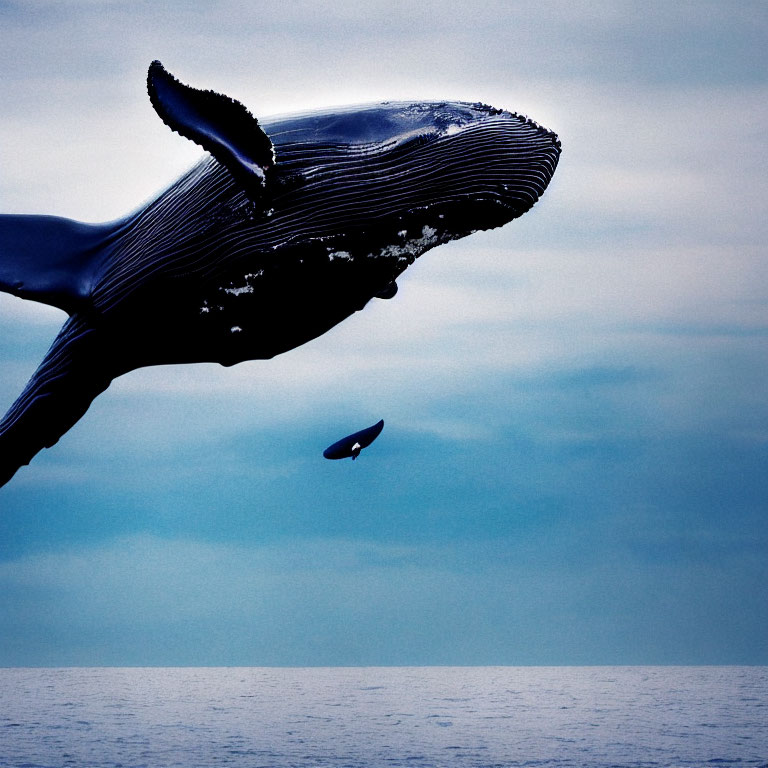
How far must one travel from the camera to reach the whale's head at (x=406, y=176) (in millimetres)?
8531

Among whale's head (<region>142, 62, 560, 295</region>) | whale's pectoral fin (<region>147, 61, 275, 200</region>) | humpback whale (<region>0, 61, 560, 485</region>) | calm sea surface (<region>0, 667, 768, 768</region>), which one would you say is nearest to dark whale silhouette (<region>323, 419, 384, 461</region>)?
humpback whale (<region>0, 61, 560, 485</region>)

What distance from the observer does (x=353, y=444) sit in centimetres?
1164

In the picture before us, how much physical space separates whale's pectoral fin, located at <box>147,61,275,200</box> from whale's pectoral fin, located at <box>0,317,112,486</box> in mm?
2183

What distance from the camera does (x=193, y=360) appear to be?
31.3 ft

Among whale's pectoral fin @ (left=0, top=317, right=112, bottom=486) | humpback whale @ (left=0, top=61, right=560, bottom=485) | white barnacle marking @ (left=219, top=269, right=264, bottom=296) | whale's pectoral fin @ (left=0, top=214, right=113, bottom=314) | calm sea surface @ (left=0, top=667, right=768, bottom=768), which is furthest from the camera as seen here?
calm sea surface @ (left=0, top=667, right=768, bottom=768)

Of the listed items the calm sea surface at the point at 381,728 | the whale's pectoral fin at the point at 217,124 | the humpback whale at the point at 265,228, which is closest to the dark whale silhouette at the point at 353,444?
the humpback whale at the point at 265,228

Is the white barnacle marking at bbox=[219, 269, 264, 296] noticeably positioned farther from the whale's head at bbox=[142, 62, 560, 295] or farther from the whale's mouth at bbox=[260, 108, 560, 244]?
the whale's mouth at bbox=[260, 108, 560, 244]

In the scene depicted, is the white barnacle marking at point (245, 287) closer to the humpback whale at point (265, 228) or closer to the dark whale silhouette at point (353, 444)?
the humpback whale at point (265, 228)

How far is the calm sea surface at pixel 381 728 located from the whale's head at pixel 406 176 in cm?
1931

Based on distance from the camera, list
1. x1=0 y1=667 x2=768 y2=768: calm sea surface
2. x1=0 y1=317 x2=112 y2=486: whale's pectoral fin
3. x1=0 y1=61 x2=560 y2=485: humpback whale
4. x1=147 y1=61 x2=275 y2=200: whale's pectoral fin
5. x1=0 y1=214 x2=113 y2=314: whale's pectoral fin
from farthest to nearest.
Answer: x1=0 y1=667 x2=768 y2=768: calm sea surface, x1=0 y1=317 x2=112 y2=486: whale's pectoral fin, x1=0 y1=214 x2=113 y2=314: whale's pectoral fin, x1=0 y1=61 x2=560 y2=485: humpback whale, x1=147 y1=61 x2=275 y2=200: whale's pectoral fin

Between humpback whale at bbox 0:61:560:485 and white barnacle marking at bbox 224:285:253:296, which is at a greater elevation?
humpback whale at bbox 0:61:560:485

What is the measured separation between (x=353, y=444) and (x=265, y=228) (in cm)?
357

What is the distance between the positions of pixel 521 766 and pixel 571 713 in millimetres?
21161

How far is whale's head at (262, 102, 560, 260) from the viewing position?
853cm
